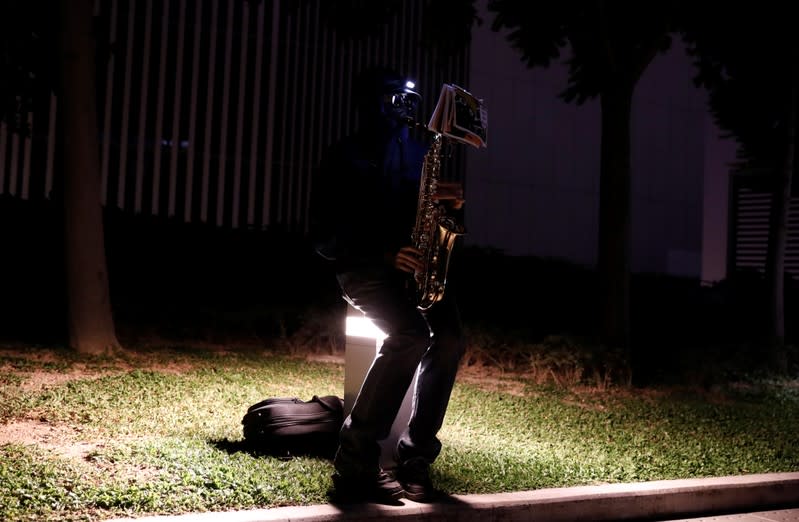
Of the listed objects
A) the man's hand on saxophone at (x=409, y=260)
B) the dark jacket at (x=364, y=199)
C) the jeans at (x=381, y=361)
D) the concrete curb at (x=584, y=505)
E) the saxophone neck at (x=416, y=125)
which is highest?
the saxophone neck at (x=416, y=125)

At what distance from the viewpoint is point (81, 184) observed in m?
9.27

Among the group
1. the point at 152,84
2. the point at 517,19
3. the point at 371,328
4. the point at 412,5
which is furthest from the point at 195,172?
the point at 371,328

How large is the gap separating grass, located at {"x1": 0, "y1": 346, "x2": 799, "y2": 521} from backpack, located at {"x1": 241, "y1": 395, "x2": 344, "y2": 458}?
11cm

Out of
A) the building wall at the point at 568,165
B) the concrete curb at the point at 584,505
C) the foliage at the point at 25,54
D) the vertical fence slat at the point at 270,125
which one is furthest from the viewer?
the building wall at the point at 568,165

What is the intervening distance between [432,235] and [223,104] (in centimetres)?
1945

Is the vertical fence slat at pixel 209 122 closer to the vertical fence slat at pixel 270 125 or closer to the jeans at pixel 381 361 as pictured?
the vertical fence slat at pixel 270 125

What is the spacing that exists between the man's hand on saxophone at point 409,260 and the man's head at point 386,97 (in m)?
0.70

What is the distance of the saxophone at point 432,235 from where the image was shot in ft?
13.9

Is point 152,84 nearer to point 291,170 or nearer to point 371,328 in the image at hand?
point 291,170

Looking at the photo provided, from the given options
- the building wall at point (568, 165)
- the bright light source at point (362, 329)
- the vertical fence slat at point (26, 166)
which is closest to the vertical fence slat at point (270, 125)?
the building wall at point (568, 165)

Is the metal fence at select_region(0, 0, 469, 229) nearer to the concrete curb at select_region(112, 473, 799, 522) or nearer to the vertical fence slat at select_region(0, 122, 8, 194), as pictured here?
the vertical fence slat at select_region(0, 122, 8, 194)

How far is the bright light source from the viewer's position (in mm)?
Answer: 4711

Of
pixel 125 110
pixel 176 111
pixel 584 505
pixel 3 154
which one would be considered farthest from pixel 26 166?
pixel 584 505

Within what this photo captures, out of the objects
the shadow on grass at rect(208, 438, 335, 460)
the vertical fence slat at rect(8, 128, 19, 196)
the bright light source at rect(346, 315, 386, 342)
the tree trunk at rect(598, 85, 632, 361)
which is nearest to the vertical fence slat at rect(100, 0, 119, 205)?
the vertical fence slat at rect(8, 128, 19, 196)
